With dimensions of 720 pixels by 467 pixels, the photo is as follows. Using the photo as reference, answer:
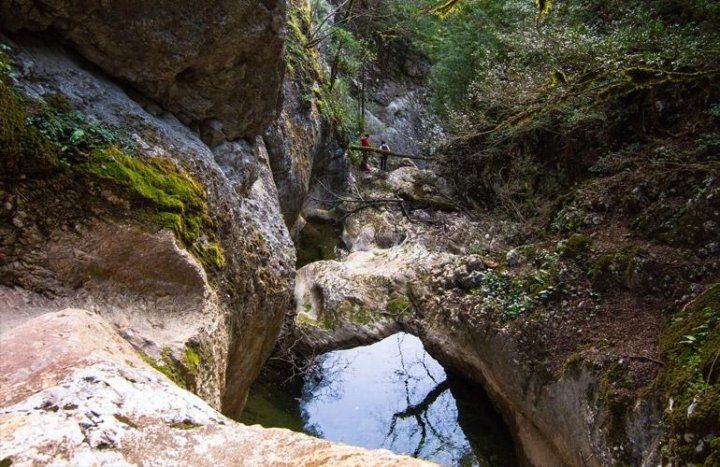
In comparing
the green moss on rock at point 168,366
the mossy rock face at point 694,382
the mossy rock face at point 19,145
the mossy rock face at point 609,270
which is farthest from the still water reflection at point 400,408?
the mossy rock face at point 19,145

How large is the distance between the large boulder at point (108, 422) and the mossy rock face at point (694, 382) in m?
3.24

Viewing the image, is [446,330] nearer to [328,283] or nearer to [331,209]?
[328,283]

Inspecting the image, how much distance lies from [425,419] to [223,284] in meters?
6.73

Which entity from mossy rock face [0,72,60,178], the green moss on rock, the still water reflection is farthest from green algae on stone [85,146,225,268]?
the still water reflection

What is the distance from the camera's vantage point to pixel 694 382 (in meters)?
4.52

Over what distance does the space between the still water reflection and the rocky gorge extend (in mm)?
1154

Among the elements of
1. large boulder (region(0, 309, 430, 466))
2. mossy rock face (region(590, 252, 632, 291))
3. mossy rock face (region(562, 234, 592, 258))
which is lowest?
large boulder (region(0, 309, 430, 466))

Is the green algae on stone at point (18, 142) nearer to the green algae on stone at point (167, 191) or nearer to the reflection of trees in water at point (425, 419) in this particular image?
the green algae on stone at point (167, 191)

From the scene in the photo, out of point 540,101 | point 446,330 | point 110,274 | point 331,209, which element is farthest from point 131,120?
point 331,209

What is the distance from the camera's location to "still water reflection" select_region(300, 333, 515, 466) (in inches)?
376

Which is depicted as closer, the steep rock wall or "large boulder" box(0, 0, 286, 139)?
the steep rock wall

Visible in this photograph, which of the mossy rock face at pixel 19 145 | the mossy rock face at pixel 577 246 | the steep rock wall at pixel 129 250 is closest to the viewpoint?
the mossy rock face at pixel 19 145

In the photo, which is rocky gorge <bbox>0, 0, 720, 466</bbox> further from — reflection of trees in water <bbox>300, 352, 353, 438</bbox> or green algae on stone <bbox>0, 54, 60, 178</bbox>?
reflection of trees in water <bbox>300, 352, 353, 438</bbox>

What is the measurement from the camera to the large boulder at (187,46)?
15.9ft
